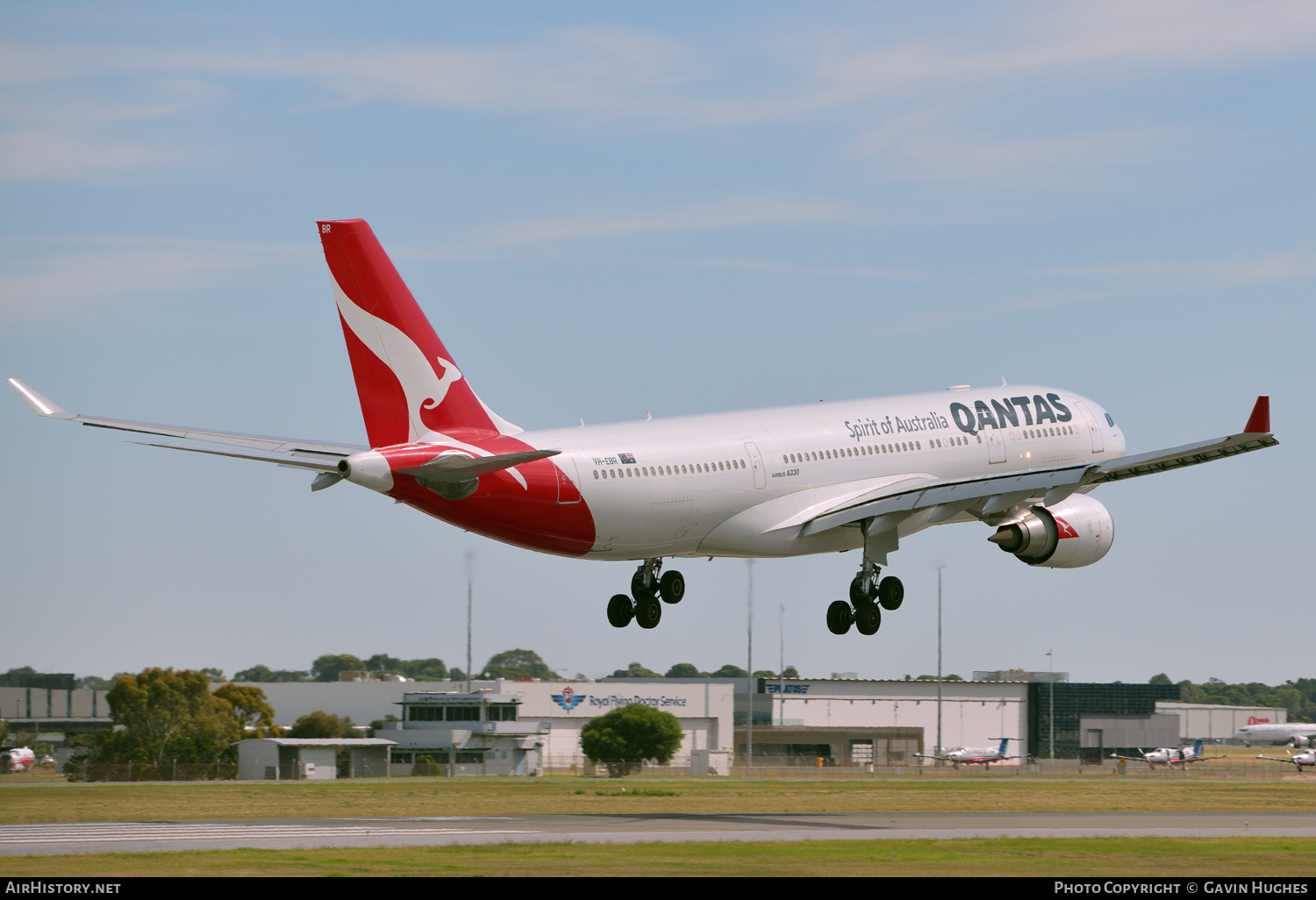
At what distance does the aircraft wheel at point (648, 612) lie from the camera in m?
49.5

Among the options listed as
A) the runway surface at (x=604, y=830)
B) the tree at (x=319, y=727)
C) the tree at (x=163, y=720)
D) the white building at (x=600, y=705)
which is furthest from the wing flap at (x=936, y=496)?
the tree at (x=319, y=727)

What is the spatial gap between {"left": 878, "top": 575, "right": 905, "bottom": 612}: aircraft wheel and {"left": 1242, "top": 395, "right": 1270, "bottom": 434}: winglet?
12.3 m

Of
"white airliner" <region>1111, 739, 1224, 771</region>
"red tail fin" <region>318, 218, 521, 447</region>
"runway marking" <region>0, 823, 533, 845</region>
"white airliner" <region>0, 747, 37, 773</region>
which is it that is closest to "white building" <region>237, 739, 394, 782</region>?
"white airliner" <region>0, 747, 37, 773</region>

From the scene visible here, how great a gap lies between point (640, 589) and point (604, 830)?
27.0 ft

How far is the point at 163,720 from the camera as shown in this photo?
391ft

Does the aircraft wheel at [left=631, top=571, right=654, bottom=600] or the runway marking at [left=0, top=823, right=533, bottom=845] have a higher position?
the aircraft wheel at [left=631, top=571, right=654, bottom=600]

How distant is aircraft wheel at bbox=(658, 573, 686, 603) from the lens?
49.7 metres

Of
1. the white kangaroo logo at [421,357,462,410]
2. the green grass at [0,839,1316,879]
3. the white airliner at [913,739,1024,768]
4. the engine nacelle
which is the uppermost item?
the white kangaroo logo at [421,357,462,410]

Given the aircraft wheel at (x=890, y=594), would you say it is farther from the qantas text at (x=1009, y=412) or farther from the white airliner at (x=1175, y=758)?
the white airliner at (x=1175, y=758)

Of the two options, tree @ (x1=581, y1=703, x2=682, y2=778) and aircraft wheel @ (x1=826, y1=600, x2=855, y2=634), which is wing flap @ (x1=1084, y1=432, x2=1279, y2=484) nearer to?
aircraft wheel @ (x1=826, y1=600, x2=855, y2=634)

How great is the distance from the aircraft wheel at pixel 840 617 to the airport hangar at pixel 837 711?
307 feet

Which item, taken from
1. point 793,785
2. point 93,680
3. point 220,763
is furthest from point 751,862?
point 93,680

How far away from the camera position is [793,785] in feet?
310

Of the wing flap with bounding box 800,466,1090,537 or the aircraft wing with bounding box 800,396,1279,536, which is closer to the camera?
the aircraft wing with bounding box 800,396,1279,536
